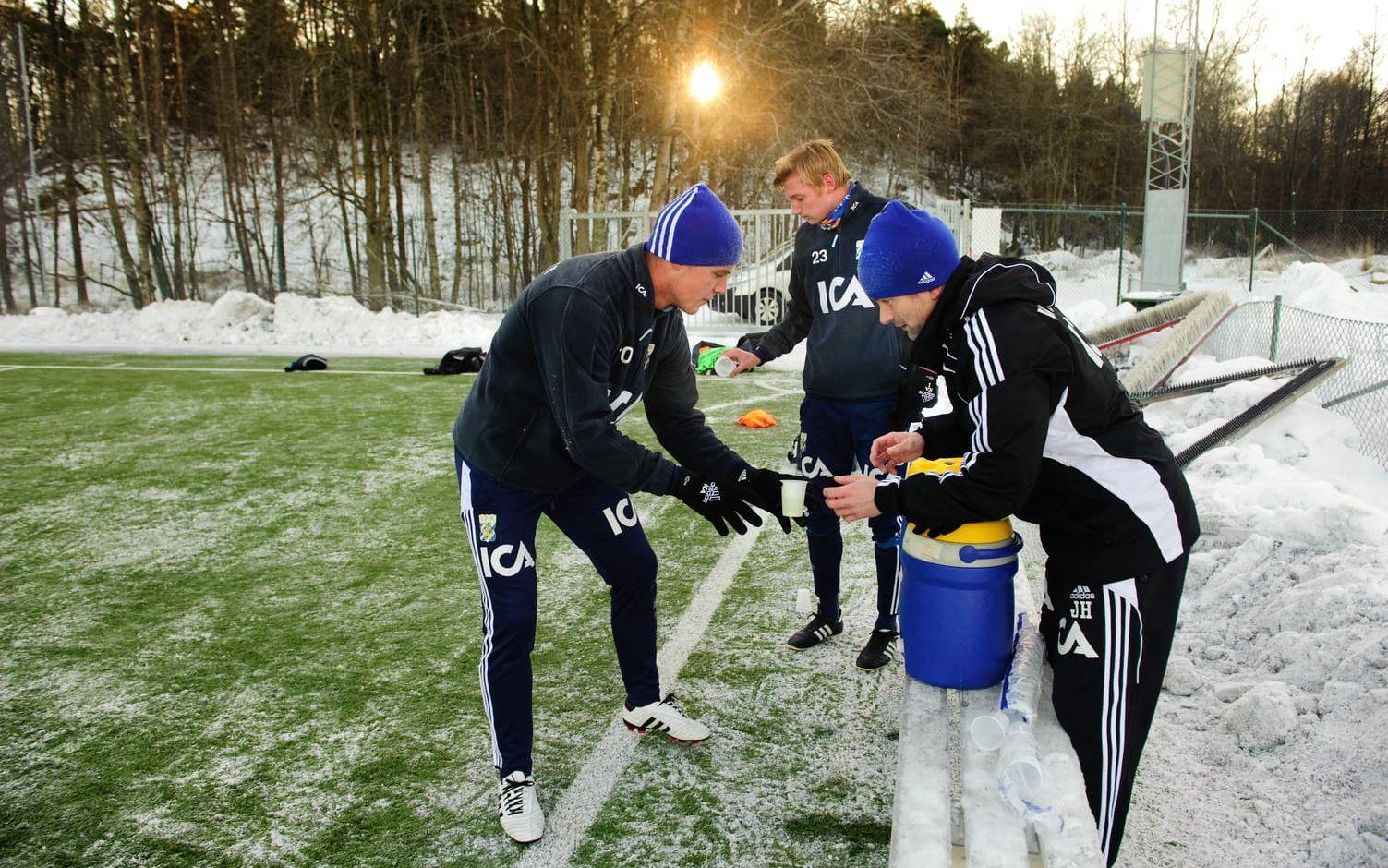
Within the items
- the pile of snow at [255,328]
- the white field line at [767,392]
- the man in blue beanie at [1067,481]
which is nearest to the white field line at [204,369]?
the pile of snow at [255,328]

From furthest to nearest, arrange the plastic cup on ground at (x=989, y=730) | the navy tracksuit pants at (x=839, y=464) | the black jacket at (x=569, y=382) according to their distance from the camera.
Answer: the navy tracksuit pants at (x=839, y=464)
the black jacket at (x=569, y=382)
the plastic cup on ground at (x=989, y=730)

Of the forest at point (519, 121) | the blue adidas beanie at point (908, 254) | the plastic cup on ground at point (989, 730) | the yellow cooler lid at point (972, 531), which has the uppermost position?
the forest at point (519, 121)

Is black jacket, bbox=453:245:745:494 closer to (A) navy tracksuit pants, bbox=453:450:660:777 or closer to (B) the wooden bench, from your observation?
(A) navy tracksuit pants, bbox=453:450:660:777

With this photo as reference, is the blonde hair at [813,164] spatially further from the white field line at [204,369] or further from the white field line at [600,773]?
the white field line at [204,369]

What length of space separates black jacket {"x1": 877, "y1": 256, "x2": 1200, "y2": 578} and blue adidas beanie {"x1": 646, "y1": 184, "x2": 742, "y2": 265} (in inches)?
28.2

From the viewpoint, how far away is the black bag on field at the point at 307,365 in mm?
14078

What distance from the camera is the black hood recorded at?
251 centimetres

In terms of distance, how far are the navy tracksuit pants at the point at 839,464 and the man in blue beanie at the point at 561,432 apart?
42.9 inches

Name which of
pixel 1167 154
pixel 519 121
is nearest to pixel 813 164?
pixel 1167 154

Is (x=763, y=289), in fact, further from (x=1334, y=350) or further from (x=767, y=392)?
(x=1334, y=350)

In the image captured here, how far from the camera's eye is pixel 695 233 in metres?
3.01

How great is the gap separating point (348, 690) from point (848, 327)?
106 inches

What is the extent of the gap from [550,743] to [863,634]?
1.72 meters

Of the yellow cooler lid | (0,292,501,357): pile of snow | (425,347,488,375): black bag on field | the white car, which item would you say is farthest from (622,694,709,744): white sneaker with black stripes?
(0,292,501,357): pile of snow
